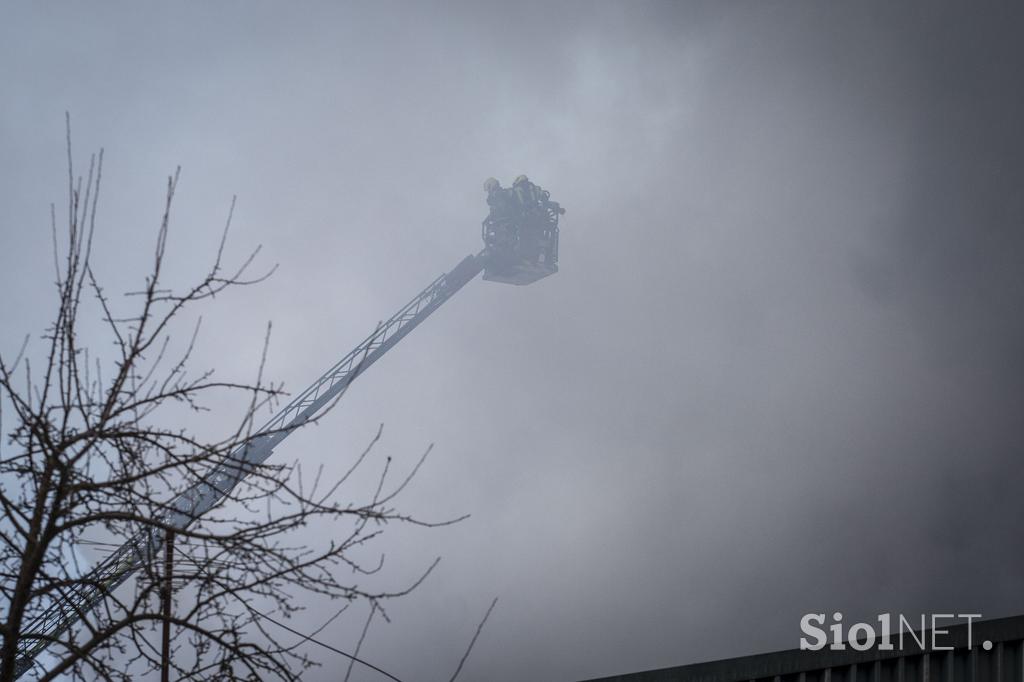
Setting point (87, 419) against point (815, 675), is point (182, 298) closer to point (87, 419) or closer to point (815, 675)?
point (87, 419)

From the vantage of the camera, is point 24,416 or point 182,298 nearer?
point 24,416

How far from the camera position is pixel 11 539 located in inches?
120

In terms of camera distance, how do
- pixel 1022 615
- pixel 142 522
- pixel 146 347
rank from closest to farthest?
pixel 142 522
pixel 146 347
pixel 1022 615

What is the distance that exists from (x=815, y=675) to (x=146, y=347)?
148 inches

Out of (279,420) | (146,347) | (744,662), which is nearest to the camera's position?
(146,347)

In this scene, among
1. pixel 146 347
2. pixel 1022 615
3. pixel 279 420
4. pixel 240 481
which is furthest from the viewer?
pixel 279 420

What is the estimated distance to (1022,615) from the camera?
5918 mm

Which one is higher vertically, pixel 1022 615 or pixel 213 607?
pixel 1022 615

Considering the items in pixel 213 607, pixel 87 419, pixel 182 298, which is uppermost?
pixel 182 298

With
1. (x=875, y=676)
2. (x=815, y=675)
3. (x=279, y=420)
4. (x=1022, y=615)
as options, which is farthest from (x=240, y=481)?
(x=279, y=420)

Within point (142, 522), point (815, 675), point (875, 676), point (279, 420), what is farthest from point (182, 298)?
point (279, 420)

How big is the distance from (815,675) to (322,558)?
9.92ft

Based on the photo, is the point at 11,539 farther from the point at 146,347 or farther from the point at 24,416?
the point at 146,347

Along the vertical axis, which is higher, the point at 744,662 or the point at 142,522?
the point at 744,662
